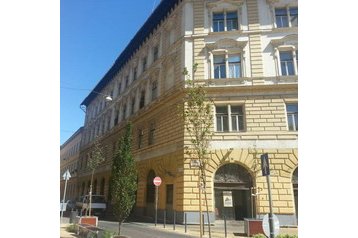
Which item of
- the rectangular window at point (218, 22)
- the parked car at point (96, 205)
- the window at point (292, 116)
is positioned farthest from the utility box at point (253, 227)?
the parked car at point (96, 205)

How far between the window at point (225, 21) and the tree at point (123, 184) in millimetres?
7127

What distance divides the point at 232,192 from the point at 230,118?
102 inches

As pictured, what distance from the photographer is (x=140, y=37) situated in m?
17.2

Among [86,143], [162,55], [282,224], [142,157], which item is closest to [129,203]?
[282,224]

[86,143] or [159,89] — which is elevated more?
[159,89]

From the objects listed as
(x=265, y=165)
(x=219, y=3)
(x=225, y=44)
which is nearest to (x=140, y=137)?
(x=225, y=44)

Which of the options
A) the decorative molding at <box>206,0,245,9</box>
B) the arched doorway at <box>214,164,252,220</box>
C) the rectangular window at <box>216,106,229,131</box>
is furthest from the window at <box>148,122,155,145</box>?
the decorative molding at <box>206,0,245,9</box>

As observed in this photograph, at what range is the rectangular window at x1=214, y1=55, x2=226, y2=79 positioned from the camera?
11.7 metres

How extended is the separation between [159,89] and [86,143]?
5.86m

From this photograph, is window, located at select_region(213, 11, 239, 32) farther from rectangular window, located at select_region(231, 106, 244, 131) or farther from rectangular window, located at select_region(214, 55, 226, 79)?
rectangular window, located at select_region(231, 106, 244, 131)

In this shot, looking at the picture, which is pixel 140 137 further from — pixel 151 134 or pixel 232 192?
pixel 232 192

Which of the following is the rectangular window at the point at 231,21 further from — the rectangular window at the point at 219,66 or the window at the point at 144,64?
the window at the point at 144,64

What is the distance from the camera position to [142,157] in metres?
13.7
